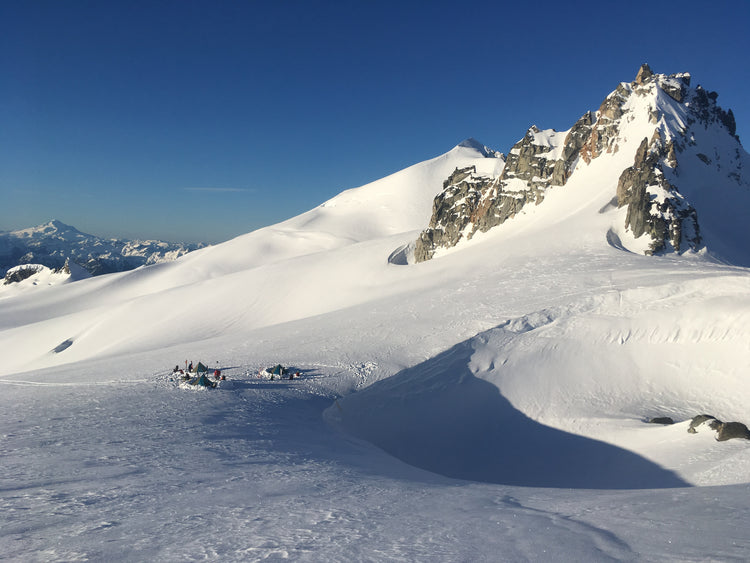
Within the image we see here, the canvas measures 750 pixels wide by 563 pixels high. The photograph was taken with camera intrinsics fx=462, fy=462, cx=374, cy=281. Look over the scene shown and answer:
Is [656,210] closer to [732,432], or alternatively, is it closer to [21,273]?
[732,432]

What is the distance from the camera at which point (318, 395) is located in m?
20.4

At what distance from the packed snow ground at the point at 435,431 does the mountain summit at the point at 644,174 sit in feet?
14.3

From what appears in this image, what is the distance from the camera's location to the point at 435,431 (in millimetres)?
20266

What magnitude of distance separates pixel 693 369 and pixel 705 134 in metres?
52.8

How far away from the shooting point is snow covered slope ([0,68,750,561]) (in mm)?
7641

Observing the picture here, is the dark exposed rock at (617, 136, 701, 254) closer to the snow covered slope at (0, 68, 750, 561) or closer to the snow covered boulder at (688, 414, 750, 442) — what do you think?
the snow covered slope at (0, 68, 750, 561)

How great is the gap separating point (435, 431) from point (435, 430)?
7 cm

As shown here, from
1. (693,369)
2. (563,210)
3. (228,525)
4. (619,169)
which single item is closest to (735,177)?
(619,169)

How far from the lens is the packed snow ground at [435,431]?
300 inches

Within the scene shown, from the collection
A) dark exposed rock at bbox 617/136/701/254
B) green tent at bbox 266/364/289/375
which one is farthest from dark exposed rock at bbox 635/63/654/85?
green tent at bbox 266/364/289/375

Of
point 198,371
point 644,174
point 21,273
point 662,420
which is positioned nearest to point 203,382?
point 198,371

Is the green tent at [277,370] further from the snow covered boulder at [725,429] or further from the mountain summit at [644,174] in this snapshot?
the mountain summit at [644,174]

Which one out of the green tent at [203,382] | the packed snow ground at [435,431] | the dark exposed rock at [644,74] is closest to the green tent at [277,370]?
the packed snow ground at [435,431]

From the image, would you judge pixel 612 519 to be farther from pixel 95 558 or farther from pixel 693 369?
pixel 693 369
